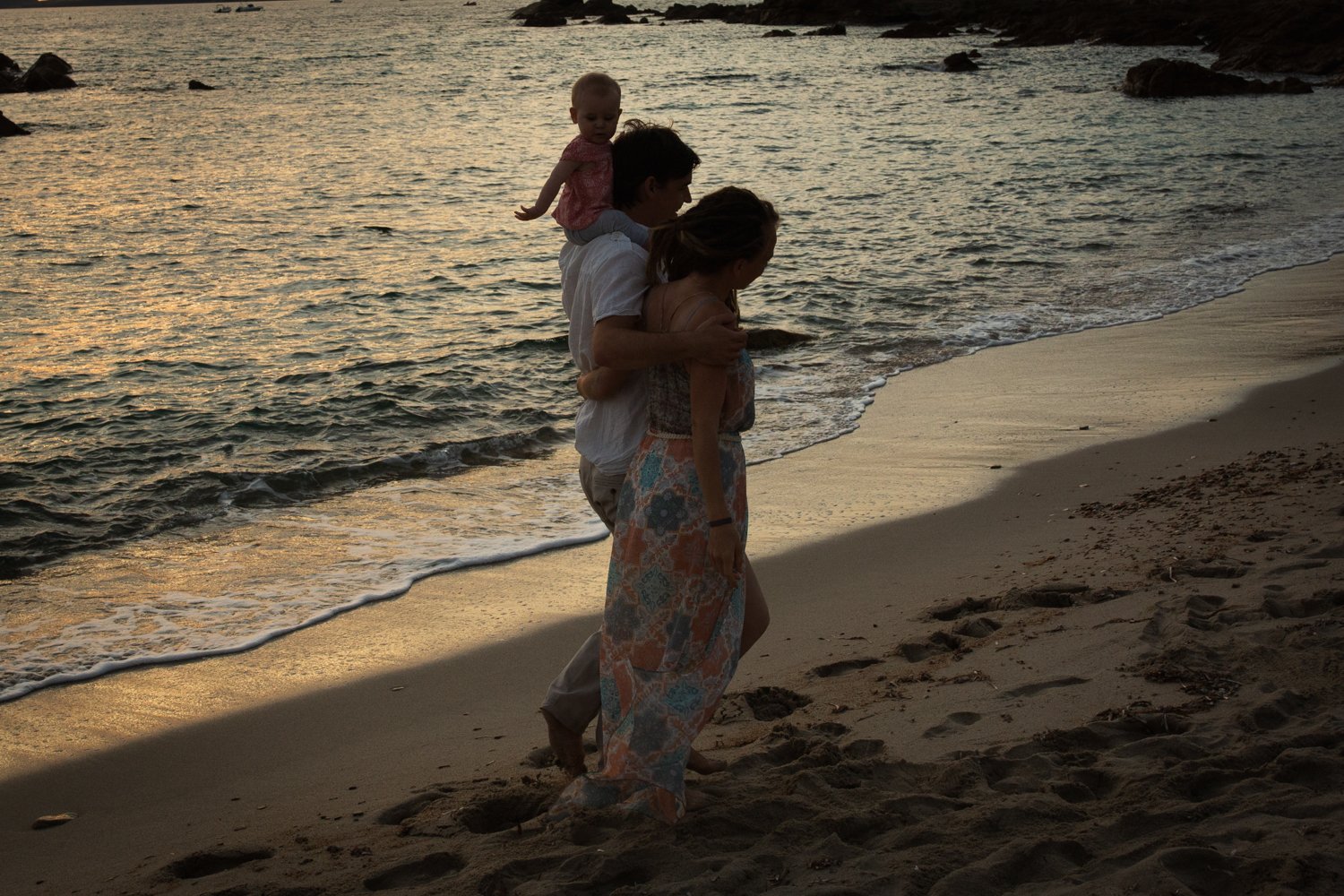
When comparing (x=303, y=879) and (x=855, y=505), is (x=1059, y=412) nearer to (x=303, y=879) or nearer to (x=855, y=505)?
(x=855, y=505)

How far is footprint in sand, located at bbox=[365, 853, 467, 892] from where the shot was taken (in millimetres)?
2842

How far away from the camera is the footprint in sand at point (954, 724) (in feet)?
11.4

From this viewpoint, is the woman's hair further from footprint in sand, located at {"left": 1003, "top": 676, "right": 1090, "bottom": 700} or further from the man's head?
footprint in sand, located at {"left": 1003, "top": 676, "right": 1090, "bottom": 700}

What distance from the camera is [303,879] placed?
2908 mm

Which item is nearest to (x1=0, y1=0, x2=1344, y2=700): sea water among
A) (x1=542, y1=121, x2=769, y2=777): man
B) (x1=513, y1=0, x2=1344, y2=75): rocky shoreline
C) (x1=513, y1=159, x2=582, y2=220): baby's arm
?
(x1=542, y1=121, x2=769, y2=777): man

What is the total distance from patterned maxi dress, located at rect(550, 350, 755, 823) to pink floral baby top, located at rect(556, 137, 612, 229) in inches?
16.8

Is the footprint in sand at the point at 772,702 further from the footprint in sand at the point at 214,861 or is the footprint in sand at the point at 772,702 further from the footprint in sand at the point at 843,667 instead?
the footprint in sand at the point at 214,861

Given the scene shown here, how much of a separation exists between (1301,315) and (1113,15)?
5012 centimetres

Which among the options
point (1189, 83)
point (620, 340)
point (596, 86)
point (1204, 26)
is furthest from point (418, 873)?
point (1204, 26)

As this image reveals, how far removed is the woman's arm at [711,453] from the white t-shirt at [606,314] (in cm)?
22

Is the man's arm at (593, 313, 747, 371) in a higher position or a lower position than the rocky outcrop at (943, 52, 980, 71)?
lower

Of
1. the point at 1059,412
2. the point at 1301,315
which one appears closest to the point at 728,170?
the point at 1301,315

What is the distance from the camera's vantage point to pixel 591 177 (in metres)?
2.92

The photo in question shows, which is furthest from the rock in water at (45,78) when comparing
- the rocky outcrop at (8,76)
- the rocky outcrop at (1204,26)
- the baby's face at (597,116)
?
the baby's face at (597,116)
